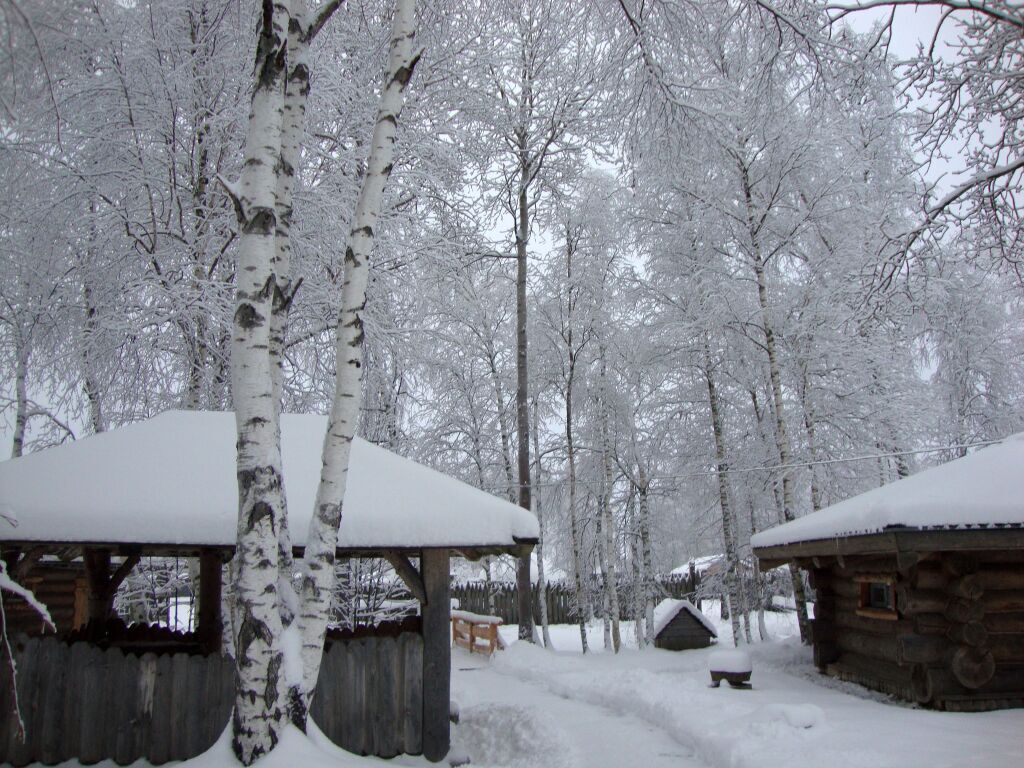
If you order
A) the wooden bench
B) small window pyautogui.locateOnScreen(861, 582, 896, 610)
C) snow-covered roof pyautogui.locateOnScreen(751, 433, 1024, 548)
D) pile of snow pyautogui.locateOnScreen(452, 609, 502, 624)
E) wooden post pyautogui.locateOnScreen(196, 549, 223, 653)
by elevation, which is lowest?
the wooden bench

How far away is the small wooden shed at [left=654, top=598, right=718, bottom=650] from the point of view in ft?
52.9

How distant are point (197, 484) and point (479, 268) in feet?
37.7

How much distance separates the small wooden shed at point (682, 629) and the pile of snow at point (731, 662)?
5.89 meters

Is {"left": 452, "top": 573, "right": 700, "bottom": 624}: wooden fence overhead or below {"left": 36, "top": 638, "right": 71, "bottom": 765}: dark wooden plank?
below

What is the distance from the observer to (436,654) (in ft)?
23.7

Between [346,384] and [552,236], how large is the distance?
51.0ft

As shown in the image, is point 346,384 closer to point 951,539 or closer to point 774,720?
point 774,720

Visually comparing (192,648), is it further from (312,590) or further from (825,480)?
(825,480)

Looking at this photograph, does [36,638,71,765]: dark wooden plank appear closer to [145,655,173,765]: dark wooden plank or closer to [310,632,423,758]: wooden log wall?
[145,655,173,765]: dark wooden plank

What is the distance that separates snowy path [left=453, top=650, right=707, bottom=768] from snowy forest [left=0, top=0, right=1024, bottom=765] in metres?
4.59

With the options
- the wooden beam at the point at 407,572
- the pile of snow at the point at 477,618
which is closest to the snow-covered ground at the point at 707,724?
the wooden beam at the point at 407,572

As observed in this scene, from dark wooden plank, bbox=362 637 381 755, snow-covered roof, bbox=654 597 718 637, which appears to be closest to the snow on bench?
dark wooden plank, bbox=362 637 381 755

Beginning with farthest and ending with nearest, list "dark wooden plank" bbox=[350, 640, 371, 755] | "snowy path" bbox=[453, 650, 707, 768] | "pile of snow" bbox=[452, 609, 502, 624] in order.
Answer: "pile of snow" bbox=[452, 609, 502, 624], "snowy path" bbox=[453, 650, 707, 768], "dark wooden plank" bbox=[350, 640, 371, 755]

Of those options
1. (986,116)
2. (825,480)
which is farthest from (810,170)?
(986,116)
